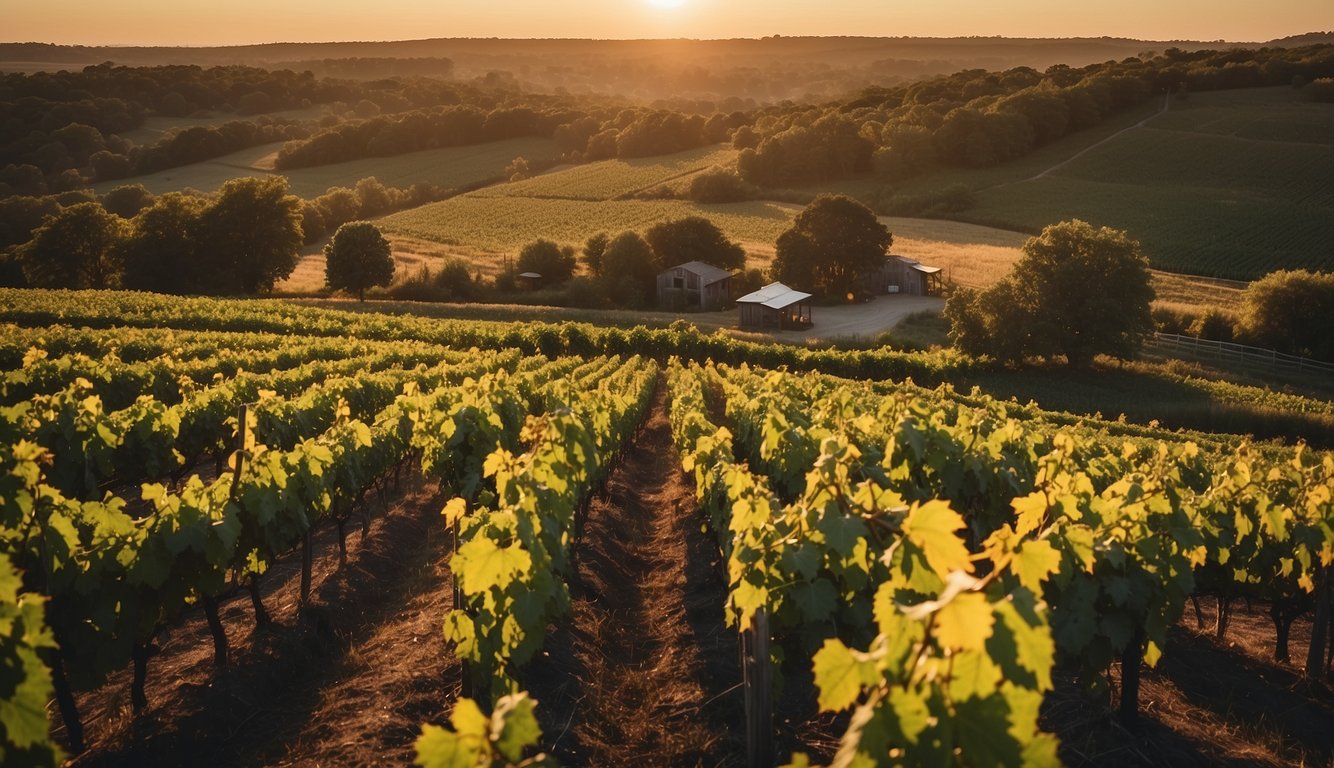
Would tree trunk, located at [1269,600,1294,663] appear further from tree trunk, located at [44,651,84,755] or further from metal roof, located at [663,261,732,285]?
metal roof, located at [663,261,732,285]

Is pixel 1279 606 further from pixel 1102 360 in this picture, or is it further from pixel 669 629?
pixel 1102 360

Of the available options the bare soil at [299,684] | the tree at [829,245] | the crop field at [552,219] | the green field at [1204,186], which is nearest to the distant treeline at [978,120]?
the green field at [1204,186]

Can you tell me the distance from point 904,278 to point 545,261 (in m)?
23.6

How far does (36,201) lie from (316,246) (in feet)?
59.8

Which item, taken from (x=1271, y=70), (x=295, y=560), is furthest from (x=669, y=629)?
(x=1271, y=70)

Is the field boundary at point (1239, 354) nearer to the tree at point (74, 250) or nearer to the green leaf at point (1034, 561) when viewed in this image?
the green leaf at point (1034, 561)

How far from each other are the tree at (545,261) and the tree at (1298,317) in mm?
39185

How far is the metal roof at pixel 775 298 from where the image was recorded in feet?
162

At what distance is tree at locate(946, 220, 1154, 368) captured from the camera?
122 ft

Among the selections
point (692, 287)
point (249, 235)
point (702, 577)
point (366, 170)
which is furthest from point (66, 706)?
point (366, 170)

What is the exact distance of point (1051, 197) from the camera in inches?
2857

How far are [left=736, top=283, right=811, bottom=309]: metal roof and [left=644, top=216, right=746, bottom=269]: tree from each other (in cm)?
903

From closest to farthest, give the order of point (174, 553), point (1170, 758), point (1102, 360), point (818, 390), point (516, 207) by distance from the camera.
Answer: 1. point (1170, 758)
2. point (174, 553)
3. point (818, 390)
4. point (1102, 360)
5. point (516, 207)

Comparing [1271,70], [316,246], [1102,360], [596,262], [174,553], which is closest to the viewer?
[174,553]
